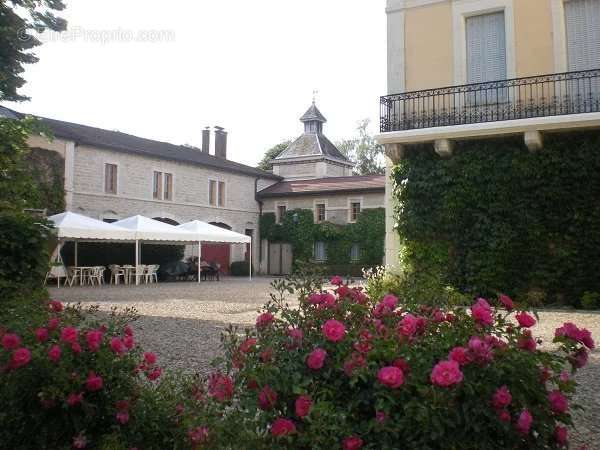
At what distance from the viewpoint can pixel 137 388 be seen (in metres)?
2.79

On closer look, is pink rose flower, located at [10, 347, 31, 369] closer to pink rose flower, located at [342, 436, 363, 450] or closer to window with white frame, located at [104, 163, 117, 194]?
pink rose flower, located at [342, 436, 363, 450]

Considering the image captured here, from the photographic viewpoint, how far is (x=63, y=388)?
2.45 m

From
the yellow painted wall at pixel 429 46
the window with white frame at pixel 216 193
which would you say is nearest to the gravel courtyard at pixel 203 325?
the yellow painted wall at pixel 429 46

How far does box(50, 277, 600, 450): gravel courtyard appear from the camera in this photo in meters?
4.20

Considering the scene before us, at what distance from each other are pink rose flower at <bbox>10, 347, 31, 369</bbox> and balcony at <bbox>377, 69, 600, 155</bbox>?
9.60 metres

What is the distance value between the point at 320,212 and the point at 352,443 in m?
26.6

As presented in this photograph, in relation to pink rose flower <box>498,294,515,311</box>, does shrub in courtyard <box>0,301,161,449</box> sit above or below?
below

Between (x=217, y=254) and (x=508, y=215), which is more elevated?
(x=508, y=215)

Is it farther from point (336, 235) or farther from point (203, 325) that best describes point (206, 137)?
point (203, 325)

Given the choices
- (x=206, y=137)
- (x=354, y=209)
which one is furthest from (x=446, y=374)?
(x=206, y=137)

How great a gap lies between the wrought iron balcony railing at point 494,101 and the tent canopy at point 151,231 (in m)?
9.21

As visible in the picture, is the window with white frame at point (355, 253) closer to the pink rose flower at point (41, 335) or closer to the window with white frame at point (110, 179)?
the window with white frame at point (110, 179)

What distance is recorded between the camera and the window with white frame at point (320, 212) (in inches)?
1112

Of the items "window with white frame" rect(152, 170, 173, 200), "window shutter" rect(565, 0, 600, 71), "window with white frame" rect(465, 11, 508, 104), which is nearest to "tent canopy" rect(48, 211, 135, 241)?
"window with white frame" rect(152, 170, 173, 200)
